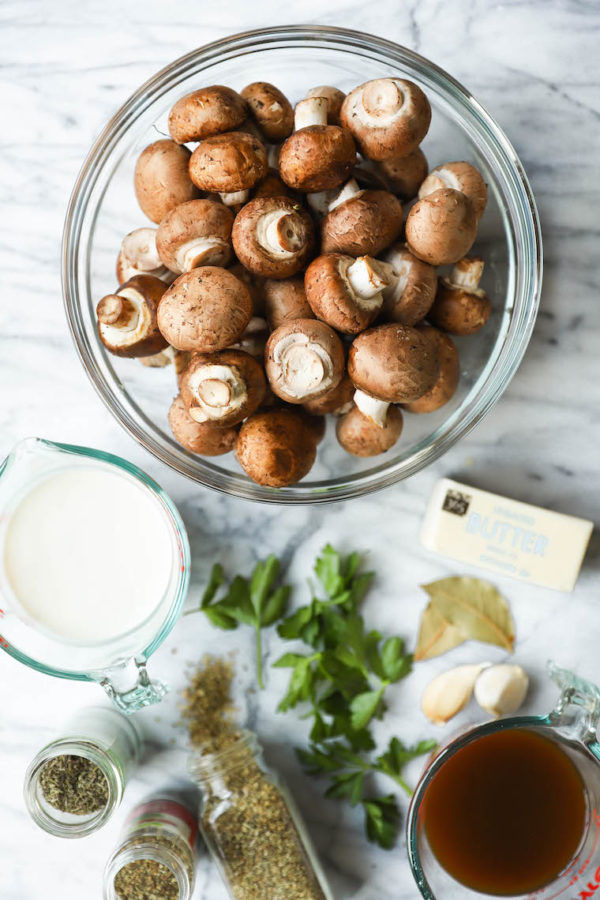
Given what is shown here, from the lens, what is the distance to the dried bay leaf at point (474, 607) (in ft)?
3.69

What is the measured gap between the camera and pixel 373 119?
0.85 meters

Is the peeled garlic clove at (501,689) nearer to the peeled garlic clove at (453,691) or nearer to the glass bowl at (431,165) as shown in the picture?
the peeled garlic clove at (453,691)

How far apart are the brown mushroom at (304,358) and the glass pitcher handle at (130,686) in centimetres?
45

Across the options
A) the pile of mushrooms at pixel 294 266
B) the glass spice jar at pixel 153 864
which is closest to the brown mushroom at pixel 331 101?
the pile of mushrooms at pixel 294 266

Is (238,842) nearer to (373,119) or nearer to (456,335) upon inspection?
(456,335)

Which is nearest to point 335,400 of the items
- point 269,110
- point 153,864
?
point 269,110

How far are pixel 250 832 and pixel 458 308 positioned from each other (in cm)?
81

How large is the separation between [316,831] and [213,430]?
70 centimetres

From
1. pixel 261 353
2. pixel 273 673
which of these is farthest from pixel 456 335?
pixel 273 673

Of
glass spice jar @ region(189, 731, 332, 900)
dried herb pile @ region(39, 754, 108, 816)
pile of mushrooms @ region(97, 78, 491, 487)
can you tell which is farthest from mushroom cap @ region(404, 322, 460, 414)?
dried herb pile @ region(39, 754, 108, 816)

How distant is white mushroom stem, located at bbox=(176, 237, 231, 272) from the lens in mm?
854

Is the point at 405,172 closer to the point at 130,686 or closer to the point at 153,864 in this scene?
the point at 130,686

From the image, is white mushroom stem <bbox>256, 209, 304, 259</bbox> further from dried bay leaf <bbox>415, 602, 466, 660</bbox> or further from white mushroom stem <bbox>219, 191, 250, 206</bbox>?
dried bay leaf <bbox>415, 602, 466, 660</bbox>

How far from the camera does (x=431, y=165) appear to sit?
103cm
